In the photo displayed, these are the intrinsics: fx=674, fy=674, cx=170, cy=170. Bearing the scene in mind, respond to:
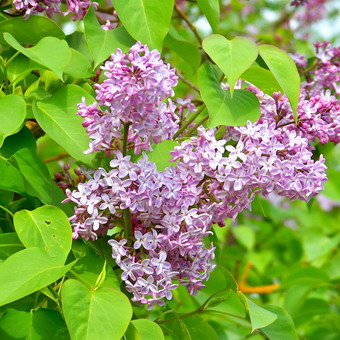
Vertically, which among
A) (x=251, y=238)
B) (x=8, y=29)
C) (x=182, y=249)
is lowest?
(x=251, y=238)

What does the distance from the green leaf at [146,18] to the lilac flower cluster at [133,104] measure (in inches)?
3.3

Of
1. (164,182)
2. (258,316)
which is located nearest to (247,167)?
(164,182)

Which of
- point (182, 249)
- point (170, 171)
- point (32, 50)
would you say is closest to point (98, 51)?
point (32, 50)

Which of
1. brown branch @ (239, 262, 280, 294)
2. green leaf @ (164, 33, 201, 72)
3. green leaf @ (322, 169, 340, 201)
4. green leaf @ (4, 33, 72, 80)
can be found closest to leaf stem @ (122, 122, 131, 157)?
green leaf @ (4, 33, 72, 80)

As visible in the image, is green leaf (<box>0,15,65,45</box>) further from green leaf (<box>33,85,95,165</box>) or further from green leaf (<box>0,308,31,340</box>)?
green leaf (<box>0,308,31,340</box>)

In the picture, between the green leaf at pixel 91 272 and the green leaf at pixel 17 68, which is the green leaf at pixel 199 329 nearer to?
the green leaf at pixel 91 272

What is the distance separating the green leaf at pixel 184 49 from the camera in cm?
140

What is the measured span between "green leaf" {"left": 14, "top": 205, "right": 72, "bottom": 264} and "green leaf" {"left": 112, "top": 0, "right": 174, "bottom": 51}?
32 centimetres

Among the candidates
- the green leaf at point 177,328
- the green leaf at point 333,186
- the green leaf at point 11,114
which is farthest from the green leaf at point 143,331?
the green leaf at point 333,186

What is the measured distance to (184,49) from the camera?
1410mm

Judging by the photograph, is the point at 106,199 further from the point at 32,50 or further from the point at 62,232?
the point at 32,50

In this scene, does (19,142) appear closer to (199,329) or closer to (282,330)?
(199,329)

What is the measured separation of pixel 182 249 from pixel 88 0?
0.53 metres

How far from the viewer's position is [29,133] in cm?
118
